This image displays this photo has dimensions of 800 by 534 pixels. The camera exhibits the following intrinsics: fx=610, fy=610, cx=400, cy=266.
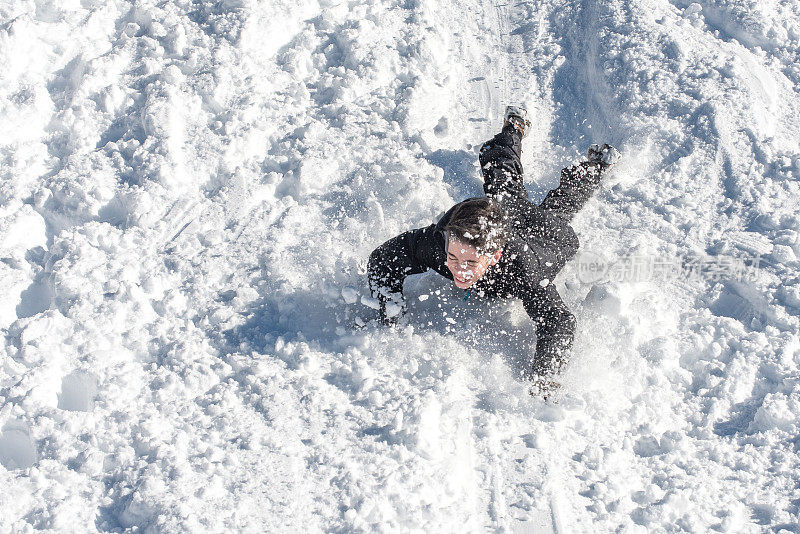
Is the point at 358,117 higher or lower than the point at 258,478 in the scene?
higher

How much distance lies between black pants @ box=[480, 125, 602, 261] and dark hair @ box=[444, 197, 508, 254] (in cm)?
55

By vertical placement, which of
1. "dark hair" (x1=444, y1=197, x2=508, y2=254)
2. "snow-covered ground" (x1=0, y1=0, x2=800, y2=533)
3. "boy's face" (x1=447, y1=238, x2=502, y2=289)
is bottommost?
"snow-covered ground" (x1=0, y1=0, x2=800, y2=533)

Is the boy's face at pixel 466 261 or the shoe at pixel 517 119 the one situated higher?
the shoe at pixel 517 119

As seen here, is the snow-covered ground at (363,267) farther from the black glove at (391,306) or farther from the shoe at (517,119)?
the shoe at (517,119)

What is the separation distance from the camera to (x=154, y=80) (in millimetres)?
3889

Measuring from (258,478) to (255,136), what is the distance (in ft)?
6.99

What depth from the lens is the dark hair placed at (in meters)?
2.49

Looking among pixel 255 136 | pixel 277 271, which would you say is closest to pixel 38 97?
pixel 255 136

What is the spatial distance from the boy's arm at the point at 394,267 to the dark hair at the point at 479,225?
0.38 metres

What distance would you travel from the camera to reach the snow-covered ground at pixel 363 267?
8.15 ft

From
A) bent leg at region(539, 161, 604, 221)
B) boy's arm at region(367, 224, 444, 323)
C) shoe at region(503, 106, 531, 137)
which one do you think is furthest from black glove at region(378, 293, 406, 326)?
shoe at region(503, 106, 531, 137)

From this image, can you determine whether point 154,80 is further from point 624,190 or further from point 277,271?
point 624,190

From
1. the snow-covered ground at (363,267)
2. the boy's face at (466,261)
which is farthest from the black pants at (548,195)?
the boy's face at (466,261)

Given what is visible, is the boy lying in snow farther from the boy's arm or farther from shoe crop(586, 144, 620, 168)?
shoe crop(586, 144, 620, 168)
